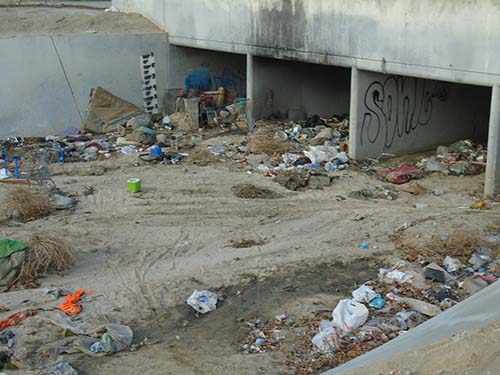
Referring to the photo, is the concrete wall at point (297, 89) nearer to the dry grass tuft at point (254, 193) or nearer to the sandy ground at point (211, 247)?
the sandy ground at point (211, 247)

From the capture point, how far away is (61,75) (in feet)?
66.6

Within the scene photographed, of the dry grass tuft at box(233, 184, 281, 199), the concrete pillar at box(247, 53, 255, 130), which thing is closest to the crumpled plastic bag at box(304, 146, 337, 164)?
the dry grass tuft at box(233, 184, 281, 199)

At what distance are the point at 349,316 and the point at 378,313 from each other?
21.1 inches

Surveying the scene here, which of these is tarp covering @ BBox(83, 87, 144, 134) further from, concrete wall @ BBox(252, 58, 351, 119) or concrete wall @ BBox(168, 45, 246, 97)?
concrete wall @ BBox(252, 58, 351, 119)

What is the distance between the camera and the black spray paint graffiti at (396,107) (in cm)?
1720

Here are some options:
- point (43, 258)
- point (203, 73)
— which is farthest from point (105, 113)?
point (43, 258)

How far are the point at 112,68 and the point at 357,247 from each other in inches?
449

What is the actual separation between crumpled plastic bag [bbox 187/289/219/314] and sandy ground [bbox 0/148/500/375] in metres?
0.14

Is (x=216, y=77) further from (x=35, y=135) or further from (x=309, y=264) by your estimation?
(x=309, y=264)

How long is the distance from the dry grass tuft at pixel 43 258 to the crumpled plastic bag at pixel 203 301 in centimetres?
220

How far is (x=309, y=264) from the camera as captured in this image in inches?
451

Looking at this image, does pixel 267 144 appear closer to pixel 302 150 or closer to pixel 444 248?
pixel 302 150

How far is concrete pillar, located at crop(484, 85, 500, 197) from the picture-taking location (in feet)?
45.2

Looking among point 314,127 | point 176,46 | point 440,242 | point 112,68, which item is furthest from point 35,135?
point 440,242
